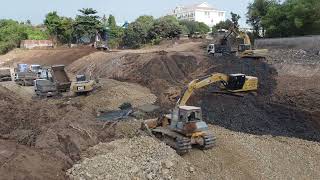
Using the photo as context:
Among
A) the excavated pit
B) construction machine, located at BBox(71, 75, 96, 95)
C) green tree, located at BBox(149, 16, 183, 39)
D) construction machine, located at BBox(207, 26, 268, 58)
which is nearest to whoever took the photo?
the excavated pit

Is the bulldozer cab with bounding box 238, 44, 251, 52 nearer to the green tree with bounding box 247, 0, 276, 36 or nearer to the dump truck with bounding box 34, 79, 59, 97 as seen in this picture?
the dump truck with bounding box 34, 79, 59, 97

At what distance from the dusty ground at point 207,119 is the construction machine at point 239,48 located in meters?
0.69

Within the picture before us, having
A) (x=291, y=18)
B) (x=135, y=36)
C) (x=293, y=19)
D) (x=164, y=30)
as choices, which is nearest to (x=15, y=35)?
(x=135, y=36)

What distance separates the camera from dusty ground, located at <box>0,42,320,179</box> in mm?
13023

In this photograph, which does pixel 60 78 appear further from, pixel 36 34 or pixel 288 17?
pixel 36 34

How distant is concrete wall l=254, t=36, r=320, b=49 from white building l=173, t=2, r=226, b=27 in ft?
367

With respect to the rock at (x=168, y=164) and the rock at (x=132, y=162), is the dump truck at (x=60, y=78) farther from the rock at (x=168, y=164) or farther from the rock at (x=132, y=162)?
the rock at (x=168, y=164)

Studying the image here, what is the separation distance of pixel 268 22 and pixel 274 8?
1.47 metres

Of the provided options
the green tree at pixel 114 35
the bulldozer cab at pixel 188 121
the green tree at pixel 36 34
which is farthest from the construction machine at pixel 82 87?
the green tree at pixel 36 34

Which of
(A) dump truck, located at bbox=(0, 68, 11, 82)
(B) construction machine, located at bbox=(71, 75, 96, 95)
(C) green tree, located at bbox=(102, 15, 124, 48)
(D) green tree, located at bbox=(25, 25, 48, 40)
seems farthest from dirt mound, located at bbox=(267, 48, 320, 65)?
(D) green tree, located at bbox=(25, 25, 48, 40)

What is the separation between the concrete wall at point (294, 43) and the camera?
32.7 m

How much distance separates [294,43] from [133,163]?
25.7 meters

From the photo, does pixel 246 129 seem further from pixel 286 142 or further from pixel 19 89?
pixel 19 89

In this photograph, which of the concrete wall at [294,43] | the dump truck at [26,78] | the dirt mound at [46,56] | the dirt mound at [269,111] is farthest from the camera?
the dirt mound at [46,56]
